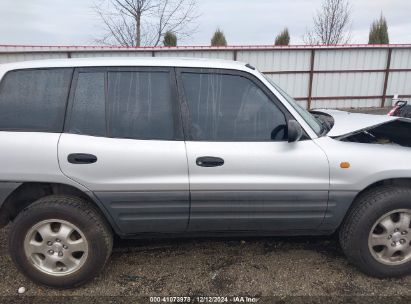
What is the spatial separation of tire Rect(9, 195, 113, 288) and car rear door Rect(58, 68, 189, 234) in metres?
0.18

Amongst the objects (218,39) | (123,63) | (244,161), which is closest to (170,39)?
(218,39)

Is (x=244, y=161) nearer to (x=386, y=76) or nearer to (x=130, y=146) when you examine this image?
(x=130, y=146)

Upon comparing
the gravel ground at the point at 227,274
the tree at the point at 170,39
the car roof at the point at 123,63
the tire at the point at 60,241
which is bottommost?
the gravel ground at the point at 227,274

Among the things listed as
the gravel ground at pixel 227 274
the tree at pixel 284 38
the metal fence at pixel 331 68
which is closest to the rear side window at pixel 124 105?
the gravel ground at pixel 227 274

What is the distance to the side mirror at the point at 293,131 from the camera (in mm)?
2618

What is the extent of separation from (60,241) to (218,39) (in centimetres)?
1446

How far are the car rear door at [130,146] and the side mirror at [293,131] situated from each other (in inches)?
31.7

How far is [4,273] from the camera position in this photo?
3.06m

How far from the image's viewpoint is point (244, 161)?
2.68m

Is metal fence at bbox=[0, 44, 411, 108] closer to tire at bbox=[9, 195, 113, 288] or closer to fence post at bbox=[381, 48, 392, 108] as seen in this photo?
fence post at bbox=[381, 48, 392, 108]

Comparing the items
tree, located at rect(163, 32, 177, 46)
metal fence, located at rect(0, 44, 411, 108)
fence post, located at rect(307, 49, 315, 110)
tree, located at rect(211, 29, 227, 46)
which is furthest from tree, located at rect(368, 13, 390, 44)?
tree, located at rect(163, 32, 177, 46)

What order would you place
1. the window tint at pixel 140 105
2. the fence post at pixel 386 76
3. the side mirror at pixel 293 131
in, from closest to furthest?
1. the side mirror at pixel 293 131
2. the window tint at pixel 140 105
3. the fence post at pixel 386 76

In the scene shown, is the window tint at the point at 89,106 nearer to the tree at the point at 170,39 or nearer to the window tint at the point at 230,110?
the window tint at the point at 230,110

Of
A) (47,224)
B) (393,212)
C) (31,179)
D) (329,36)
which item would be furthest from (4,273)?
(329,36)
